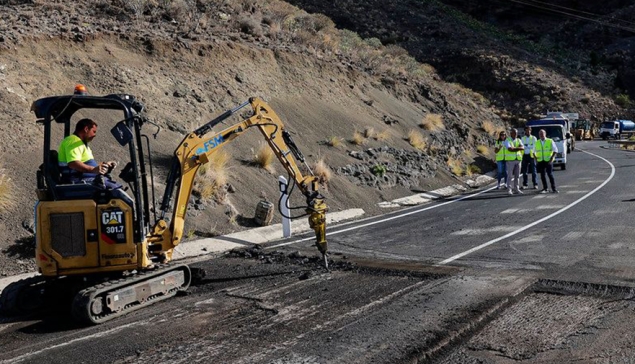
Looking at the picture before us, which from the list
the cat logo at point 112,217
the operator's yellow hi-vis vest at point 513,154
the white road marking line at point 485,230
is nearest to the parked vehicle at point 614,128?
the operator's yellow hi-vis vest at point 513,154

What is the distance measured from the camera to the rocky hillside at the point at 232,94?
546 inches

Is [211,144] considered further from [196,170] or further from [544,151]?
[544,151]

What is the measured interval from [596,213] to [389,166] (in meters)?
7.66

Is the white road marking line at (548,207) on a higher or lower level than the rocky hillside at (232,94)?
lower

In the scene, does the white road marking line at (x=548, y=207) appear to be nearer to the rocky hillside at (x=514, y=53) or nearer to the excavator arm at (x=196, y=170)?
the excavator arm at (x=196, y=170)

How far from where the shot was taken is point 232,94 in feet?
68.0

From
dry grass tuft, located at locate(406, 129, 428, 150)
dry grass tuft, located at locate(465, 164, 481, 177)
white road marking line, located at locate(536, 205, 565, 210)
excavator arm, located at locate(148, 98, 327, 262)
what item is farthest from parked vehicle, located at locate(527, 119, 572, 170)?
excavator arm, located at locate(148, 98, 327, 262)

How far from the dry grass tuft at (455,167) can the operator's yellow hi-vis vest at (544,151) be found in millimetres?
4446

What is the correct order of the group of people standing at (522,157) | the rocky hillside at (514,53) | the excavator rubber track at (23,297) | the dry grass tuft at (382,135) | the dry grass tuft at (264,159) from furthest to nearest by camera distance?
the rocky hillside at (514,53), the dry grass tuft at (382,135), the group of people standing at (522,157), the dry grass tuft at (264,159), the excavator rubber track at (23,297)

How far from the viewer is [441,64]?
60375mm

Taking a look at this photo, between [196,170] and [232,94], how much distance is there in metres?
12.4

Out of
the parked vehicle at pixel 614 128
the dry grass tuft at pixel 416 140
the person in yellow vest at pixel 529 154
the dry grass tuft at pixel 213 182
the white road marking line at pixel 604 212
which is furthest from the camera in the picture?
the parked vehicle at pixel 614 128

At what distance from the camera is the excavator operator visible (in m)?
7.29

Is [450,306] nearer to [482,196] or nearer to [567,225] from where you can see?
[567,225]
